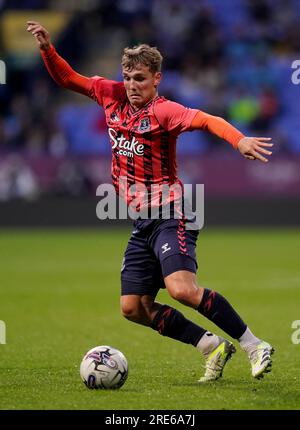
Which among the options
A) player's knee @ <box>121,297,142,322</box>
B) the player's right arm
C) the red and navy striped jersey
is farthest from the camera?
the player's right arm

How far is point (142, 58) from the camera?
638 centimetres

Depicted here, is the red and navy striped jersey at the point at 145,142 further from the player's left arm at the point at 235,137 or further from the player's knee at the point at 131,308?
the player's knee at the point at 131,308

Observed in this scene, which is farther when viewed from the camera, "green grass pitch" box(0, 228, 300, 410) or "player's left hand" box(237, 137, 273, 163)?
"green grass pitch" box(0, 228, 300, 410)

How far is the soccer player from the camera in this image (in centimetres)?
625

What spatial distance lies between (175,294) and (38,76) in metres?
17.8

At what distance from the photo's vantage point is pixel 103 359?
20.4 feet

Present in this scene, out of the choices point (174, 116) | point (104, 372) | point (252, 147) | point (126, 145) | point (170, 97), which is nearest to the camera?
point (252, 147)

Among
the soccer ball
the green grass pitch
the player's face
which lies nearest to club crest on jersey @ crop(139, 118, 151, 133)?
Answer: the player's face

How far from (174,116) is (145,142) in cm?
29

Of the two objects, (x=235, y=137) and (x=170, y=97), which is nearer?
(x=235, y=137)

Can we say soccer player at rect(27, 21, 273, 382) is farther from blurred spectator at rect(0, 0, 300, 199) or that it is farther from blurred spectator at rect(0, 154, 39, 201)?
blurred spectator at rect(0, 0, 300, 199)

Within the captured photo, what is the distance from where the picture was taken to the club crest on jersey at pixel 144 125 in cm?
639

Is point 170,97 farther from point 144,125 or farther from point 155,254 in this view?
point 155,254

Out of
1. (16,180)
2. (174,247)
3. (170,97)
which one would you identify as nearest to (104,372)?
(174,247)
